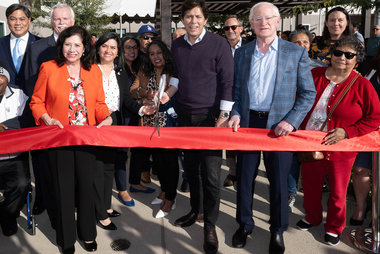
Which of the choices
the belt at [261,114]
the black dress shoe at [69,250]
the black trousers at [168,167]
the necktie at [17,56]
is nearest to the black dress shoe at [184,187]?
the black trousers at [168,167]

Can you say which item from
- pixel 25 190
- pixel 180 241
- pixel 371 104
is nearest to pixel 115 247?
pixel 180 241

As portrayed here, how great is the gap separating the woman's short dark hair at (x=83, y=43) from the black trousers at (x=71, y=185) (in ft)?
2.58

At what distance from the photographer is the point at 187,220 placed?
3.90m

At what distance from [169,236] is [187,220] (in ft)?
1.05

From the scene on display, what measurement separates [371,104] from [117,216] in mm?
2980

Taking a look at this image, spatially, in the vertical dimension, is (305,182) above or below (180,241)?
above

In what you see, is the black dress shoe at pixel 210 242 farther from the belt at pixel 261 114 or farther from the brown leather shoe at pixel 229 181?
the brown leather shoe at pixel 229 181

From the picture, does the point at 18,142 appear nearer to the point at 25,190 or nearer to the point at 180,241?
the point at 25,190

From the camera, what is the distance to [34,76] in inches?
146

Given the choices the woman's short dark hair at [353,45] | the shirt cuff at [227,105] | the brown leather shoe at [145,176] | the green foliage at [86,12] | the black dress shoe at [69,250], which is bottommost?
the black dress shoe at [69,250]

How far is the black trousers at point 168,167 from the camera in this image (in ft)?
13.4

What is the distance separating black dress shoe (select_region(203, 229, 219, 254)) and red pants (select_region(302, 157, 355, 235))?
1.10m

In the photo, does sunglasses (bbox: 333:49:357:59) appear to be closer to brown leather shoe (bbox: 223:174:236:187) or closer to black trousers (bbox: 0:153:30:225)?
brown leather shoe (bbox: 223:174:236:187)

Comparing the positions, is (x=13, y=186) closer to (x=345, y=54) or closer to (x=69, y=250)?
(x=69, y=250)
